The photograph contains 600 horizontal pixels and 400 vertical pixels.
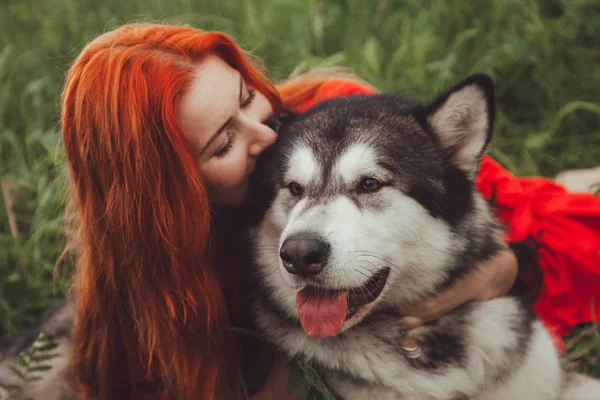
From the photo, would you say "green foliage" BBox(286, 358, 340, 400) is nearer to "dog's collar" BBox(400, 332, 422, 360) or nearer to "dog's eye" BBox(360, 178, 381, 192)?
"dog's collar" BBox(400, 332, 422, 360)

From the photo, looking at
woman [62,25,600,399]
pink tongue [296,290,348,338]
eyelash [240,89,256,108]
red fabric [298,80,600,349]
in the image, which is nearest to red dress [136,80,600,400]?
red fabric [298,80,600,349]

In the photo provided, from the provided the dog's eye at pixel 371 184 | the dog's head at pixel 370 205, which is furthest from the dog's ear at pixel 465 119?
the dog's eye at pixel 371 184

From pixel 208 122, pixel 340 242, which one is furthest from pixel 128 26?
pixel 340 242

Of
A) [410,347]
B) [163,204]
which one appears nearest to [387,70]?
[163,204]

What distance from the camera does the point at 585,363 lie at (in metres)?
2.80

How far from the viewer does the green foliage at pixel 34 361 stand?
2.45m

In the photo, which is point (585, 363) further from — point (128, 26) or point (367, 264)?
point (128, 26)

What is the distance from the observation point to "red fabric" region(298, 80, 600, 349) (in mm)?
2920

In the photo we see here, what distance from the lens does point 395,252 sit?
2057 millimetres

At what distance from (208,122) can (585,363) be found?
2.15 meters

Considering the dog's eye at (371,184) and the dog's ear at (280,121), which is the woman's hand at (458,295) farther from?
the dog's ear at (280,121)

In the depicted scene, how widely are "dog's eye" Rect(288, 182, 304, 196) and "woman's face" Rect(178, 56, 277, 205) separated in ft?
0.97

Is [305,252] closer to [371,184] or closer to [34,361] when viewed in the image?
[371,184]

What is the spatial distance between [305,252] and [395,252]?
0.39m
